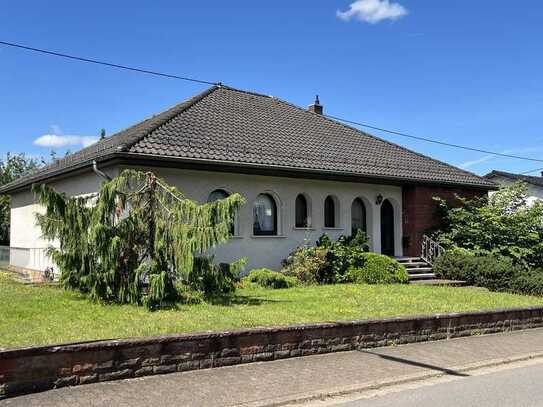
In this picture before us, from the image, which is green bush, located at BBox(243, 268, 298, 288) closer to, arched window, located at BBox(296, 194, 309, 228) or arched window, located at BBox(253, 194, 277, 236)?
arched window, located at BBox(253, 194, 277, 236)

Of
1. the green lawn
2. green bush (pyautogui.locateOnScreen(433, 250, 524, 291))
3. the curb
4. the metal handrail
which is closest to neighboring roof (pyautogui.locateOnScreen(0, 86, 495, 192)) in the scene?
the metal handrail

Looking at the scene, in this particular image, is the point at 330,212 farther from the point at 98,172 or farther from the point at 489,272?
the point at 98,172

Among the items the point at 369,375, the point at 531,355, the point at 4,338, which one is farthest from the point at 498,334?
the point at 4,338

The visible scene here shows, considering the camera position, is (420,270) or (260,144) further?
(420,270)

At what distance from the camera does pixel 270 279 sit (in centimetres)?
1534

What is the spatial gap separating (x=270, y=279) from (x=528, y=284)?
23.8ft

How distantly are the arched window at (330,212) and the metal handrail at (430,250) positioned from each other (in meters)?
3.74

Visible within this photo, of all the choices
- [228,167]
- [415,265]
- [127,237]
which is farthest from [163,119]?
[415,265]

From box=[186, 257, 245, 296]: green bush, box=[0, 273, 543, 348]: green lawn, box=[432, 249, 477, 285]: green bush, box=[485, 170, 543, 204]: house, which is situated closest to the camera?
box=[0, 273, 543, 348]: green lawn

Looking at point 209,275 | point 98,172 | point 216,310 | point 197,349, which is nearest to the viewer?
point 197,349

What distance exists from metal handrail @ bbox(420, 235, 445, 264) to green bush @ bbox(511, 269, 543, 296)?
3.83m

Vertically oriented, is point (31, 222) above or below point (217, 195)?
below

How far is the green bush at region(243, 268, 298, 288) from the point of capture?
15344 mm

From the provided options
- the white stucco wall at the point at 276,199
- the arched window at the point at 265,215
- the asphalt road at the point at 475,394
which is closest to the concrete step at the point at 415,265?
the white stucco wall at the point at 276,199
